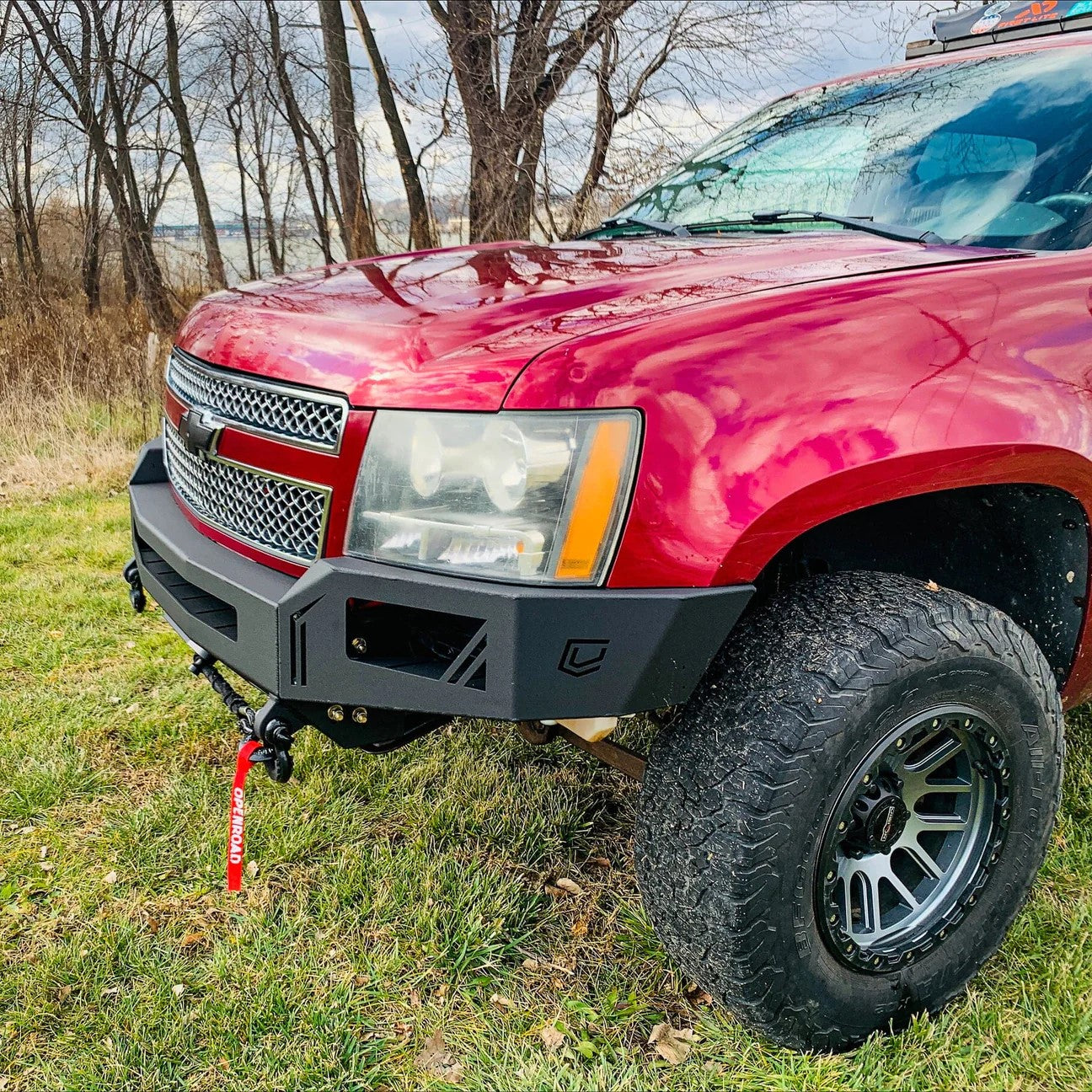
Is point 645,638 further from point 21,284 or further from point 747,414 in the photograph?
point 21,284

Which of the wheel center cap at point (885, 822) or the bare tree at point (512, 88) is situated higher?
the bare tree at point (512, 88)

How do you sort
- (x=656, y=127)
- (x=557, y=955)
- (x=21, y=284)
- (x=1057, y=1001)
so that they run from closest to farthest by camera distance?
(x=1057, y=1001), (x=557, y=955), (x=656, y=127), (x=21, y=284)

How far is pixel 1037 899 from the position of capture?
7.34ft

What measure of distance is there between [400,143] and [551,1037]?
31.4 ft

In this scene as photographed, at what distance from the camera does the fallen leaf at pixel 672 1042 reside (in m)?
1.86

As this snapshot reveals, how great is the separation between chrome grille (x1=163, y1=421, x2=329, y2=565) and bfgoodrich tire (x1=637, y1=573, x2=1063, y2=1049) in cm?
77

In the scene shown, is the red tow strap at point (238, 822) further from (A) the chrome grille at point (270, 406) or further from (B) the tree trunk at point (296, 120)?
(B) the tree trunk at point (296, 120)

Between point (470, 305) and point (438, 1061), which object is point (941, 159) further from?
point (438, 1061)

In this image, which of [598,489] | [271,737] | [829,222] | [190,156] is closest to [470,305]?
[598,489]

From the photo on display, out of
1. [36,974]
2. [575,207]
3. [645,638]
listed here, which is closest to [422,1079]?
[36,974]

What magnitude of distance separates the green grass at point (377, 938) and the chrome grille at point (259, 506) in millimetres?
928

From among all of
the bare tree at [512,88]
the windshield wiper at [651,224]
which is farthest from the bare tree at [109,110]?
the windshield wiper at [651,224]

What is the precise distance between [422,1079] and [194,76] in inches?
577

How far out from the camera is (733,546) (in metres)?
1.52
